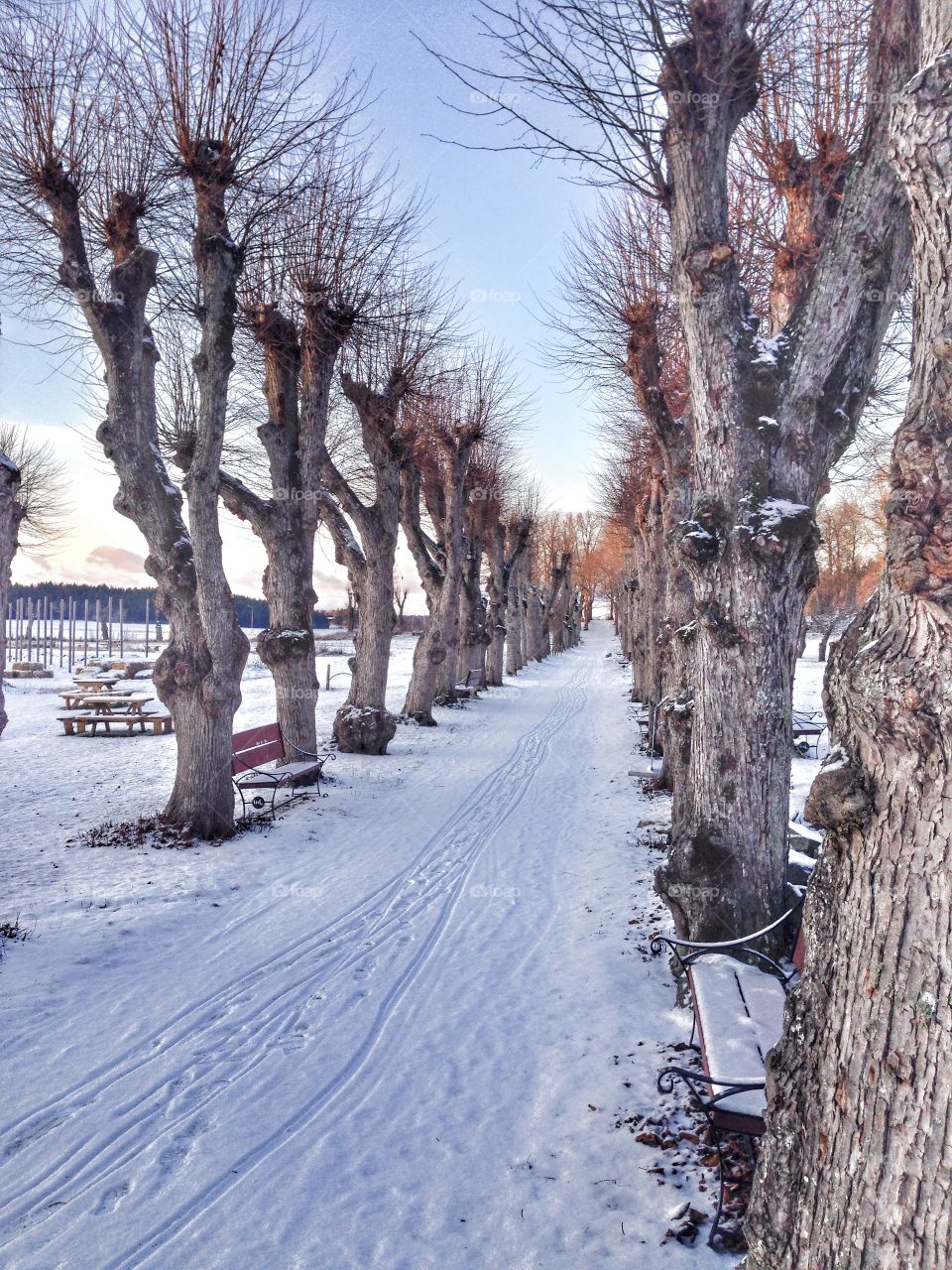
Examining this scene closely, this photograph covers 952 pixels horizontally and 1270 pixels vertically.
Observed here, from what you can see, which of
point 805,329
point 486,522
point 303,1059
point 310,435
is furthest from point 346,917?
point 486,522

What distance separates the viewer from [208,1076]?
12.4ft

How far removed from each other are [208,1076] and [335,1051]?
638 mm

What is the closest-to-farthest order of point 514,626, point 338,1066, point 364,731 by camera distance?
point 338,1066
point 364,731
point 514,626

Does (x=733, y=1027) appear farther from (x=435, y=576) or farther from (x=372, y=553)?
(x=435, y=576)

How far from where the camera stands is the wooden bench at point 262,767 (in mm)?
8914

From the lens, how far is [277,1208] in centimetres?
294

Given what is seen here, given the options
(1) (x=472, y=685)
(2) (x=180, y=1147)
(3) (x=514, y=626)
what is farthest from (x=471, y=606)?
(2) (x=180, y=1147)

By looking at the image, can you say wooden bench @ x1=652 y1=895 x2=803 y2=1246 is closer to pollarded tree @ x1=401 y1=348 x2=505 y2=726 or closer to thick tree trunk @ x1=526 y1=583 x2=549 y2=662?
pollarded tree @ x1=401 y1=348 x2=505 y2=726

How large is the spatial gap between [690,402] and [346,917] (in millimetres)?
4506

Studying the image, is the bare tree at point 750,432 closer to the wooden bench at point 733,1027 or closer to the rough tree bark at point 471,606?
the wooden bench at point 733,1027

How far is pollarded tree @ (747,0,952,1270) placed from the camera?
6.04 ft

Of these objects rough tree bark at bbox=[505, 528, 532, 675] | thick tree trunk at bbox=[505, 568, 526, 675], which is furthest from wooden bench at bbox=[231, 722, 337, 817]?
thick tree trunk at bbox=[505, 568, 526, 675]

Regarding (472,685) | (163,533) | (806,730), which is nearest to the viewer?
(163,533)

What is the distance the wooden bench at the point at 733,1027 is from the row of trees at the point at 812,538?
29 centimetres
